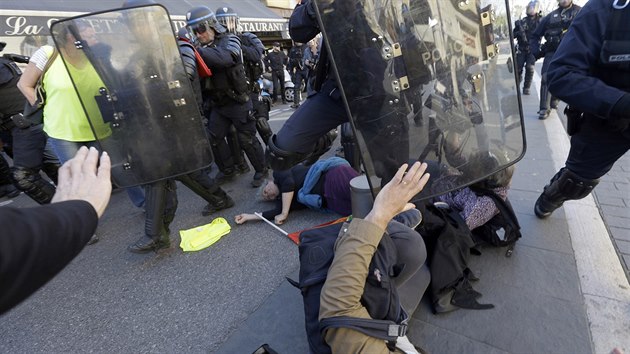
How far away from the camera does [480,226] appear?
2.22 metres

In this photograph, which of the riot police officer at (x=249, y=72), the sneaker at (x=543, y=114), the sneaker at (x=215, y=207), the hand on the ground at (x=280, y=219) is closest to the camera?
the hand on the ground at (x=280, y=219)

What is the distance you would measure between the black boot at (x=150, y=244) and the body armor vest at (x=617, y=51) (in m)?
2.92

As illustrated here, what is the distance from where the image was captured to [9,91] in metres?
3.03

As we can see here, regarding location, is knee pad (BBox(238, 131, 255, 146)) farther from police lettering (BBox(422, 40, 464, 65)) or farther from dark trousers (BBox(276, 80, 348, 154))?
police lettering (BBox(422, 40, 464, 65))

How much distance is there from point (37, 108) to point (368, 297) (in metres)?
2.83

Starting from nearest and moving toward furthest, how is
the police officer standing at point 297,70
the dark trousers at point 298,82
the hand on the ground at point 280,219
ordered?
the hand on the ground at point 280,219
the dark trousers at point 298,82
the police officer standing at point 297,70

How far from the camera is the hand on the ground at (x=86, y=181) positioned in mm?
919

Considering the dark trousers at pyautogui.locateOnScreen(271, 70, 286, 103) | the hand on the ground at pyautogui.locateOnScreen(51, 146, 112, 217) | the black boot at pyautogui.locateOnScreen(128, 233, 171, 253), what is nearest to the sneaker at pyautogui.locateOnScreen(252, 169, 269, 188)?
the black boot at pyautogui.locateOnScreen(128, 233, 171, 253)

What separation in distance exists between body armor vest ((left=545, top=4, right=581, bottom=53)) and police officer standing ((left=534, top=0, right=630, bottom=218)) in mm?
4131

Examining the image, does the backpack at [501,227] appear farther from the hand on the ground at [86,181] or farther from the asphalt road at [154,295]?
the hand on the ground at [86,181]

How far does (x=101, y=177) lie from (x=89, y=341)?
4.56 ft

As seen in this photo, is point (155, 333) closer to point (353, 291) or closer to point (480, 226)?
point (353, 291)

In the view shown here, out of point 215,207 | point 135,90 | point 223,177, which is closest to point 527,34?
point 223,177

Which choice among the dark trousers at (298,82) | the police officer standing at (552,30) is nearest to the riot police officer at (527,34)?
the police officer standing at (552,30)
